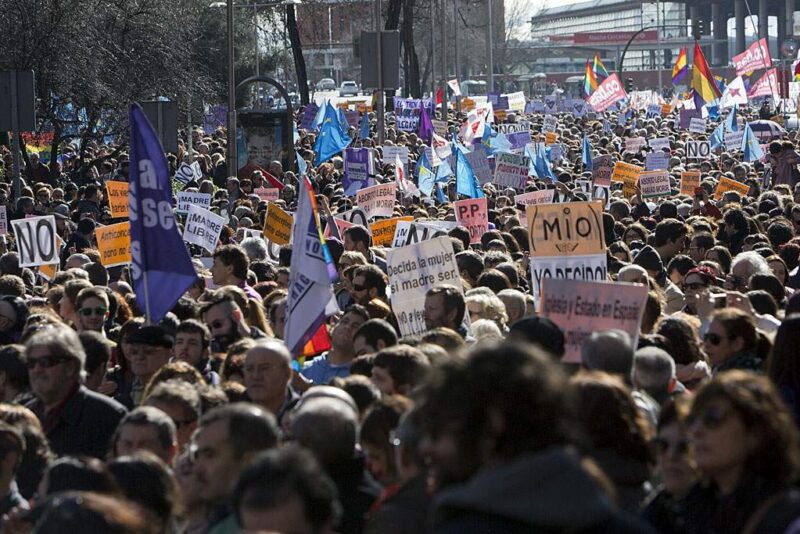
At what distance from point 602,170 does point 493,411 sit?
17052mm

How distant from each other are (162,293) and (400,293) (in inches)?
69.4

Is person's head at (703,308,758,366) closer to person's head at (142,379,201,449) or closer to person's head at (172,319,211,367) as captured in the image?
person's head at (142,379,201,449)

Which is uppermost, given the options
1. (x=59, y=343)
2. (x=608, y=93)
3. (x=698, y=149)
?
(x=608, y=93)

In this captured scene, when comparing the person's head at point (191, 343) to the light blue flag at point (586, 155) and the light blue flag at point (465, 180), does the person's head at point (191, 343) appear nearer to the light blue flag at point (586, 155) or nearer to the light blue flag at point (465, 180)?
the light blue flag at point (465, 180)

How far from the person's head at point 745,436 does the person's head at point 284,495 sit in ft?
3.22

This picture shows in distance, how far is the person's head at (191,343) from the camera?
741cm

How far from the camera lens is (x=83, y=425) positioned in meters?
6.17

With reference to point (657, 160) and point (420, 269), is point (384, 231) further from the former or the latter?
point (657, 160)

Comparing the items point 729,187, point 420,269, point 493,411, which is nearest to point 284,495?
point 493,411

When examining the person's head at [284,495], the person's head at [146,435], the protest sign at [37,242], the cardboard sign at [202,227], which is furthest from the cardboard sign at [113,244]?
the person's head at [284,495]

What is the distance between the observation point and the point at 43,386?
6184 mm

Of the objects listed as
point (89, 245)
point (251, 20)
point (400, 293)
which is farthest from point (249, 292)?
point (251, 20)

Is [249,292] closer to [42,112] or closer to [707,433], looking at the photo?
[707,433]

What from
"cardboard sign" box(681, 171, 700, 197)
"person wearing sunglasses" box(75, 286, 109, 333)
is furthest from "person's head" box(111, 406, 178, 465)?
"cardboard sign" box(681, 171, 700, 197)
